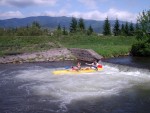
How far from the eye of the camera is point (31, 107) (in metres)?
20.4

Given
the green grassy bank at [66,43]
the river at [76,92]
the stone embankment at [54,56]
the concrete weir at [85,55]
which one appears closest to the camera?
the river at [76,92]

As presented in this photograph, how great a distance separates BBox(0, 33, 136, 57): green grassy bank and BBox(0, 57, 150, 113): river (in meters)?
18.8

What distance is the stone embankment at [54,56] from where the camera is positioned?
4506 centimetres

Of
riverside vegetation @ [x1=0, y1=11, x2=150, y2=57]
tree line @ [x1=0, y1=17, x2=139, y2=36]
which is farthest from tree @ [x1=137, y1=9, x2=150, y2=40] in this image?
tree line @ [x1=0, y1=17, x2=139, y2=36]

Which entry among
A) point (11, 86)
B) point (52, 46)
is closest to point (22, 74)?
point (11, 86)

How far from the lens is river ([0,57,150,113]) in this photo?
20.2 m

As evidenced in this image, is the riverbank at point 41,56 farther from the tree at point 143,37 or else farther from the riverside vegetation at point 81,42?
the tree at point 143,37

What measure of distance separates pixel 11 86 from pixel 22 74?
6.36 metres

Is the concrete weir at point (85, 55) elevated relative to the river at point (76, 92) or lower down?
elevated

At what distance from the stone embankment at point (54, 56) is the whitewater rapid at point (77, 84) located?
30.5ft

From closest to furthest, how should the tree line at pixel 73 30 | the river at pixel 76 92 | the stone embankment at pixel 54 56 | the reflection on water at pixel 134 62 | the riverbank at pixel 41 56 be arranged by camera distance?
the river at pixel 76 92 < the reflection on water at pixel 134 62 < the riverbank at pixel 41 56 < the stone embankment at pixel 54 56 < the tree line at pixel 73 30

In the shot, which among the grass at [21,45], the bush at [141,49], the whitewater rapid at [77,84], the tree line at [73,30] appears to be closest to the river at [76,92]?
the whitewater rapid at [77,84]

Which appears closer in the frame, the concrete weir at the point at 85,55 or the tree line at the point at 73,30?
the concrete weir at the point at 85,55

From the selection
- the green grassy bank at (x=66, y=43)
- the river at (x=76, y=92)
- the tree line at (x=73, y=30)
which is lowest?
the river at (x=76, y=92)
